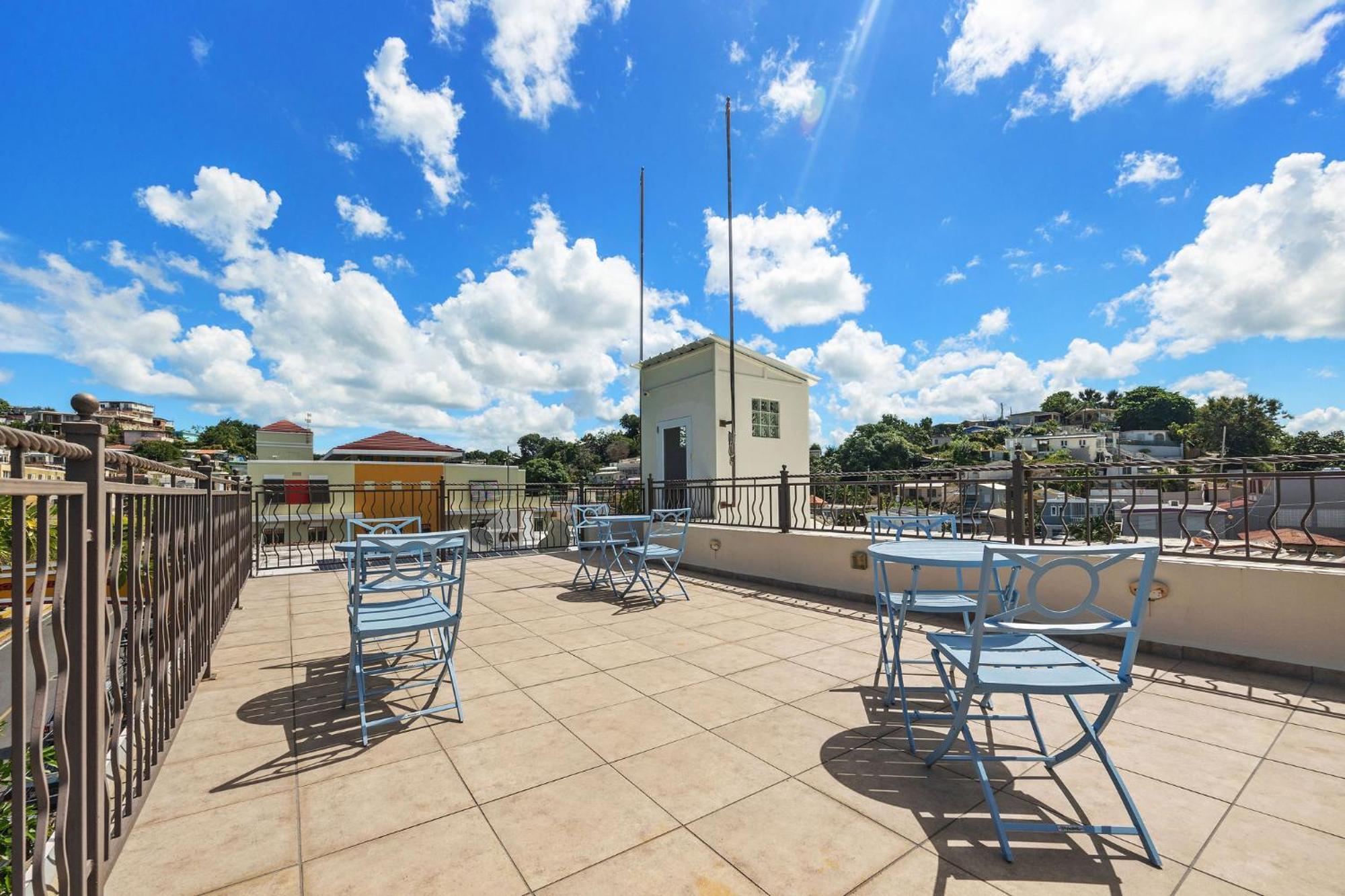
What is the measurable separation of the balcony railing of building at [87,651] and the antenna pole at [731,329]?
9159 millimetres

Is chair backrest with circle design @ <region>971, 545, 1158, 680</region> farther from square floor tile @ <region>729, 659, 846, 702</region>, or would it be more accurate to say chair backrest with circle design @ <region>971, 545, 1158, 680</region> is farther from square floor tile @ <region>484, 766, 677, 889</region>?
square floor tile @ <region>729, 659, 846, 702</region>

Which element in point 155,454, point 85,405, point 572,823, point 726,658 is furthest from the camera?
point 155,454

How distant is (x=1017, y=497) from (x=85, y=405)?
5.07m

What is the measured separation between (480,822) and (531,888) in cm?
39

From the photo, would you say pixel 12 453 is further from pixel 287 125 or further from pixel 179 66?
pixel 287 125

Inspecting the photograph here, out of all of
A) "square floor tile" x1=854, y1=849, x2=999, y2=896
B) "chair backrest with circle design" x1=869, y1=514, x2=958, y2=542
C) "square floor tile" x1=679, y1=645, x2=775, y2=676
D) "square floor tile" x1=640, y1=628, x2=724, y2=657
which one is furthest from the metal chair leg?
"square floor tile" x1=640, y1=628, x2=724, y2=657

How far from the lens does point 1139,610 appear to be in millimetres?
1706

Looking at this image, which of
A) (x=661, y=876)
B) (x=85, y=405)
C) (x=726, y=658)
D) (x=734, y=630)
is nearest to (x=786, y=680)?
(x=726, y=658)

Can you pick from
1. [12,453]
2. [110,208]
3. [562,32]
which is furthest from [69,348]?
[12,453]

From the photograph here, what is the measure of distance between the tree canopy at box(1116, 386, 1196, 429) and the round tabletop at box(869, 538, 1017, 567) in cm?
8111

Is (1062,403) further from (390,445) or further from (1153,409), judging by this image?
(390,445)

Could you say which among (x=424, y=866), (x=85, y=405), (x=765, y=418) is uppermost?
(x=765, y=418)

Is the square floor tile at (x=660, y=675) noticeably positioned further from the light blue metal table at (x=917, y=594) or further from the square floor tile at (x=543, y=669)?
the light blue metal table at (x=917, y=594)

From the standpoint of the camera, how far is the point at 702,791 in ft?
6.46
